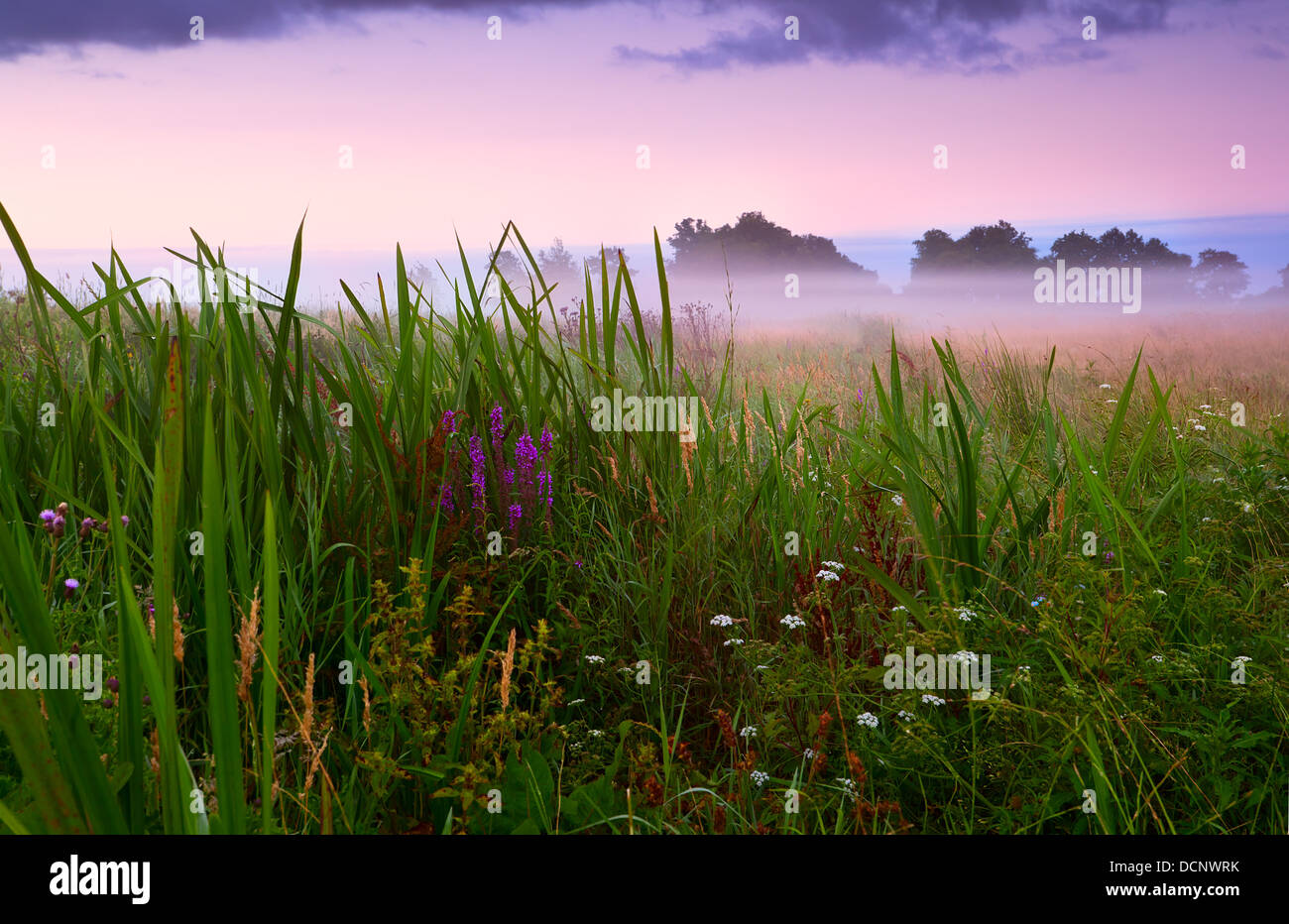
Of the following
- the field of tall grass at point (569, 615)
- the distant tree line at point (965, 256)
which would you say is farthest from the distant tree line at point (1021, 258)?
the field of tall grass at point (569, 615)

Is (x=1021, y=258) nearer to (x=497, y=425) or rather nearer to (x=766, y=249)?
(x=766, y=249)

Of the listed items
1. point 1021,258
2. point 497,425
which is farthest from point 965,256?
point 497,425

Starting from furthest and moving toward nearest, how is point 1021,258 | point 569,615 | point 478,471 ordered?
point 1021,258
point 478,471
point 569,615

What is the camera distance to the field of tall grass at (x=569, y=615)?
4.70 feet

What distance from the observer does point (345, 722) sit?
1.96m

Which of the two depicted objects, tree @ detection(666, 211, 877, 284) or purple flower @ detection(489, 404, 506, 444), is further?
tree @ detection(666, 211, 877, 284)

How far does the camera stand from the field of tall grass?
4.70 feet

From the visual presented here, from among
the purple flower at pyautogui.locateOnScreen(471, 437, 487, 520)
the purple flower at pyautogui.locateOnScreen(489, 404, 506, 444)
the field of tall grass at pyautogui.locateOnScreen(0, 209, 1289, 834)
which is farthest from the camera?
the purple flower at pyautogui.locateOnScreen(489, 404, 506, 444)

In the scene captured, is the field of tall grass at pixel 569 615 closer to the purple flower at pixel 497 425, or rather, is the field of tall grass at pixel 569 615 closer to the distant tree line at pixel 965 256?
the purple flower at pixel 497 425

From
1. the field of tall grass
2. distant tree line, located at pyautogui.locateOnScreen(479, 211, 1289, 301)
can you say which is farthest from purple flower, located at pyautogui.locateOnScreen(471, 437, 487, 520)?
distant tree line, located at pyautogui.locateOnScreen(479, 211, 1289, 301)

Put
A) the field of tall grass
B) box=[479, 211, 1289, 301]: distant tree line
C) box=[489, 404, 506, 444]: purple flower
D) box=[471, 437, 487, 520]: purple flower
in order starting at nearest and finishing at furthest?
the field of tall grass
box=[471, 437, 487, 520]: purple flower
box=[489, 404, 506, 444]: purple flower
box=[479, 211, 1289, 301]: distant tree line

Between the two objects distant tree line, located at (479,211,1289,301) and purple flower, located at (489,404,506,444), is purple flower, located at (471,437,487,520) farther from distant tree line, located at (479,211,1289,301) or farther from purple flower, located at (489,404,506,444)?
distant tree line, located at (479,211,1289,301)

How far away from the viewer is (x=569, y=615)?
2143 mm
